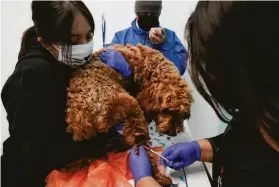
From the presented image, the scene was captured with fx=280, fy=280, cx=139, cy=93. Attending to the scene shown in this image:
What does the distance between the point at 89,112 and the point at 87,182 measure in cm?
23

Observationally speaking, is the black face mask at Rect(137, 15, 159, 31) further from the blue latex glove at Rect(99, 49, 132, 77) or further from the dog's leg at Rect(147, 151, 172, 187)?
the dog's leg at Rect(147, 151, 172, 187)

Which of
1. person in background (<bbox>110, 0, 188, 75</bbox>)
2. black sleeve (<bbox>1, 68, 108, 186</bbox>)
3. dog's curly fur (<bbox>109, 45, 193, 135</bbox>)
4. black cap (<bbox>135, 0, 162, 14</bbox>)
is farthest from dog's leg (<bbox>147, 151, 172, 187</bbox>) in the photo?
black cap (<bbox>135, 0, 162, 14</bbox>)

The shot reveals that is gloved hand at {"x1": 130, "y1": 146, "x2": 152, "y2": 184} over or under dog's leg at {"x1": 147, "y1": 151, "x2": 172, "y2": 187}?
over

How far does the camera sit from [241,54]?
0.59m

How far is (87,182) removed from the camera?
0.83 m

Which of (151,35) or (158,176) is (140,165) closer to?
(158,176)

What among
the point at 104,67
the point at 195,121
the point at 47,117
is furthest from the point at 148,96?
the point at 195,121

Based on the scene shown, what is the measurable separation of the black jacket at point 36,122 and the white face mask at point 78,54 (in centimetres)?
2

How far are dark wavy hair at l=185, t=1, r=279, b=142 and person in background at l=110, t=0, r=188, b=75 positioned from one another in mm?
877

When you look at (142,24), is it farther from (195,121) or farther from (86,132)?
(86,132)

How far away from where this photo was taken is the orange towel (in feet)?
2.73

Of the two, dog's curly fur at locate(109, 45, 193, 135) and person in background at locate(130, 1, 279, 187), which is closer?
person in background at locate(130, 1, 279, 187)

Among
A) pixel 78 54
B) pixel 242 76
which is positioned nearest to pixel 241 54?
pixel 242 76

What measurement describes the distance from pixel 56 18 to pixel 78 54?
0.12 metres
